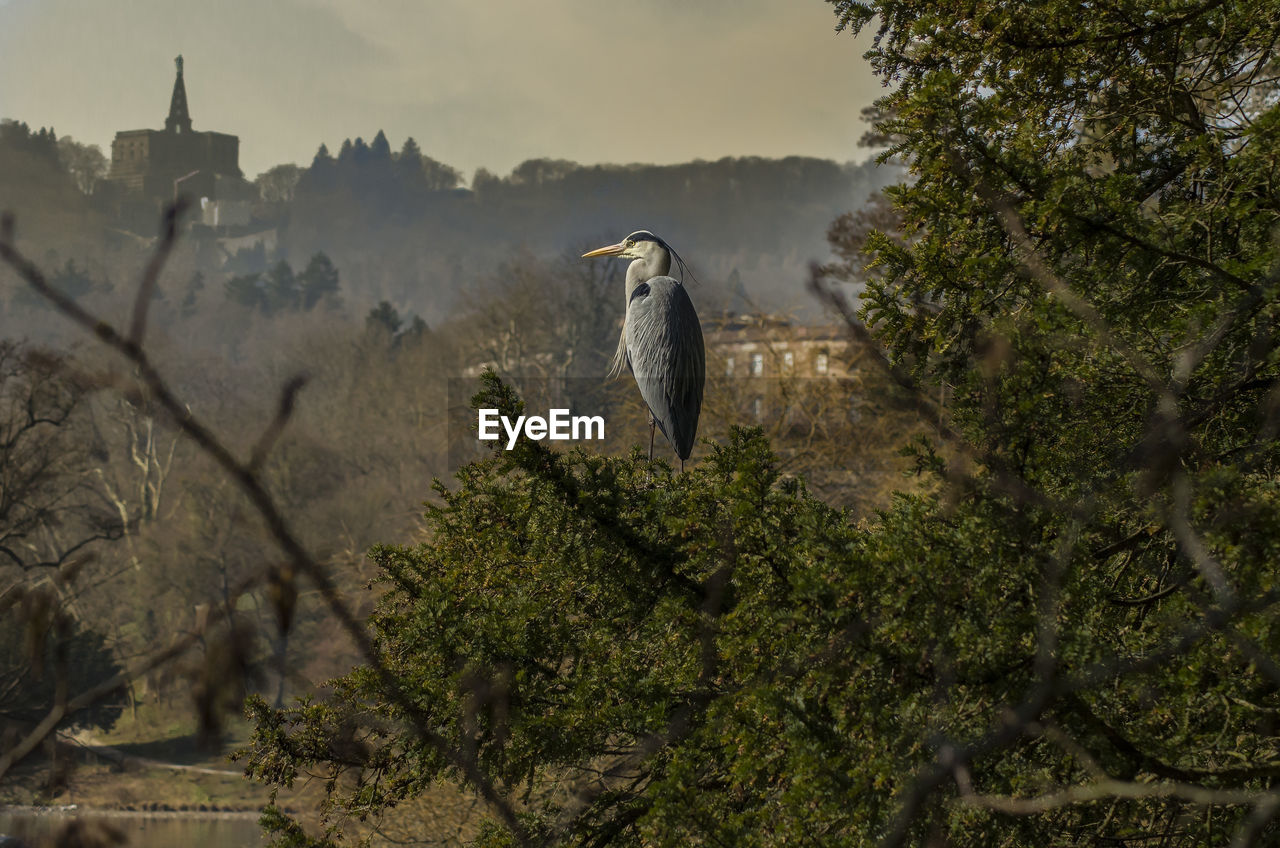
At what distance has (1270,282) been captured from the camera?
4023 mm

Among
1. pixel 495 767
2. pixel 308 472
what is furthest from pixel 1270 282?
pixel 308 472

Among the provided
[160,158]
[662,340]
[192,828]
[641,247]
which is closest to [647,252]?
[641,247]

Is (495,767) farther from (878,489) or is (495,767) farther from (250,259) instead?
(250,259)

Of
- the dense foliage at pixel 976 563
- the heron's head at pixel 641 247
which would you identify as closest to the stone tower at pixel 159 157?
the heron's head at pixel 641 247

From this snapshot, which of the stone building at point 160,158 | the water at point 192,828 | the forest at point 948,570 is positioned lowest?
the water at point 192,828

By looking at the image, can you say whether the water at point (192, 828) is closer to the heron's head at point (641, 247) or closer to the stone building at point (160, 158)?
the heron's head at point (641, 247)

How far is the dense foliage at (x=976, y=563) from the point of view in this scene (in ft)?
12.0

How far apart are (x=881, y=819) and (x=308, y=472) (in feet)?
146

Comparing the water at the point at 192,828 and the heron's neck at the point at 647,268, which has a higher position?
the heron's neck at the point at 647,268

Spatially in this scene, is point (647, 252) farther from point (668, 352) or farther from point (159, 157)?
point (159, 157)

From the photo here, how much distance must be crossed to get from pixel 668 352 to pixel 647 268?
662 mm

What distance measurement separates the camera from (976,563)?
153 inches

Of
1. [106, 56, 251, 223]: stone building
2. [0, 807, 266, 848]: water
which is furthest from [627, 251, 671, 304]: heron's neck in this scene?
[106, 56, 251, 223]: stone building

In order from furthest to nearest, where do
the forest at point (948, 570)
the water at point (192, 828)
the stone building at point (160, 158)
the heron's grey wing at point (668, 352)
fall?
the stone building at point (160, 158), the water at point (192, 828), the heron's grey wing at point (668, 352), the forest at point (948, 570)
